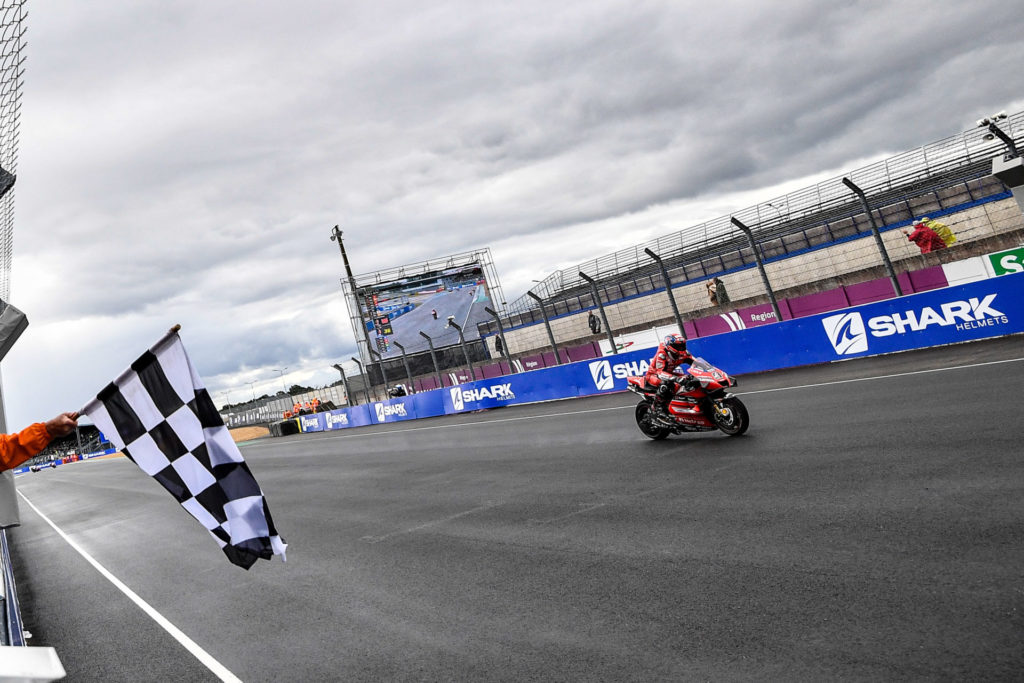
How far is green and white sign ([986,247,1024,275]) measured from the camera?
1902 cm

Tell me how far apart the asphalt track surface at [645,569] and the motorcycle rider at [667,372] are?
69 centimetres

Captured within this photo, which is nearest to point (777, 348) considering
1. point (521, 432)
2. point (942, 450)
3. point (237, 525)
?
point (521, 432)

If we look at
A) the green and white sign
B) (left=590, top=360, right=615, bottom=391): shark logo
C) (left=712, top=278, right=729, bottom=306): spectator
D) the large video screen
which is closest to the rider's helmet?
(left=590, top=360, right=615, bottom=391): shark logo

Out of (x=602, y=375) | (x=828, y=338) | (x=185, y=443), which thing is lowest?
(x=828, y=338)

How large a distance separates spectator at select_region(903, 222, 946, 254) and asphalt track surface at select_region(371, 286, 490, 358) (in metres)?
32.2

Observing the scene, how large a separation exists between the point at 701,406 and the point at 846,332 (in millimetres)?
8537

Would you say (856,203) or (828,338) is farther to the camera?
(856,203)

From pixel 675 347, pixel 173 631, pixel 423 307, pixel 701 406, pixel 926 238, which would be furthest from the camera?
pixel 423 307

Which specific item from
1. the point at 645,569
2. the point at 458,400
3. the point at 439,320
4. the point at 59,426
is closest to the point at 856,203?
the point at 458,400

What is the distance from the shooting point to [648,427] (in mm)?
11219

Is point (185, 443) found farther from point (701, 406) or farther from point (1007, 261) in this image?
point (1007, 261)

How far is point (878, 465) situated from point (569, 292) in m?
34.1

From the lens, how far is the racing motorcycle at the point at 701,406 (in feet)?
33.0

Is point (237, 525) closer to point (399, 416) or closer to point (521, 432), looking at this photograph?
point (521, 432)
